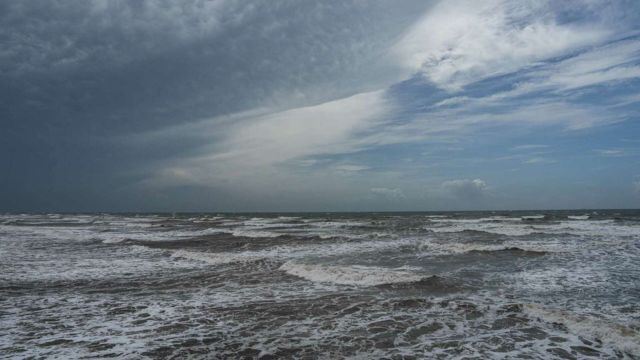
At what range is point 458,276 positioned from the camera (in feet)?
53.9

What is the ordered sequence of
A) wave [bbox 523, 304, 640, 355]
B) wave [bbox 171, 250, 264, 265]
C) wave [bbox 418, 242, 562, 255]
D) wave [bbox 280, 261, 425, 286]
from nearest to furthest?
wave [bbox 523, 304, 640, 355]
wave [bbox 280, 261, 425, 286]
wave [bbox 171, 250, 264, 265]
wave [bbox 418, 242, 562, 255]

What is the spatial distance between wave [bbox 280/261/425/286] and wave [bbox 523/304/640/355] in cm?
491

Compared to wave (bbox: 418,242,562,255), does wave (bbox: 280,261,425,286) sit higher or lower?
lower

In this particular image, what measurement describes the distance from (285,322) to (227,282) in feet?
19.5

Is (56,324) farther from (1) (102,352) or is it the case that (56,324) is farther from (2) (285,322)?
(2) (285,322)

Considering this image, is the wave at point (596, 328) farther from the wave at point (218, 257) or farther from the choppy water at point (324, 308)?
the wave at point (218, 257)

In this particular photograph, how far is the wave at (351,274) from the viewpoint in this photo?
15250 mm

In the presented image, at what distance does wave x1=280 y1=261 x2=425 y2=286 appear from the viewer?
50.0 feet

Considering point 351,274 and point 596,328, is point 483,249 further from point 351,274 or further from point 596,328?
point 596,328

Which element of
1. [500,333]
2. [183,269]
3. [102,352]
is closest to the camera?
[102,352]

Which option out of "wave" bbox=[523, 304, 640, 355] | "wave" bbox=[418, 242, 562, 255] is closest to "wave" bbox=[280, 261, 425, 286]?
"wave" bbox=[523, 304, 640, 355]

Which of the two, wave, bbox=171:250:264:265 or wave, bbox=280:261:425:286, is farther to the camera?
wave, bbox=171:250:264:265

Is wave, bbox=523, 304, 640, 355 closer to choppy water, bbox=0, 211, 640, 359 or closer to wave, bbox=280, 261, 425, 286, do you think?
choppy water, bbox=0, 211, 640, 359

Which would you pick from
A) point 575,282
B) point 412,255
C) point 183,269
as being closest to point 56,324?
point 183,269
